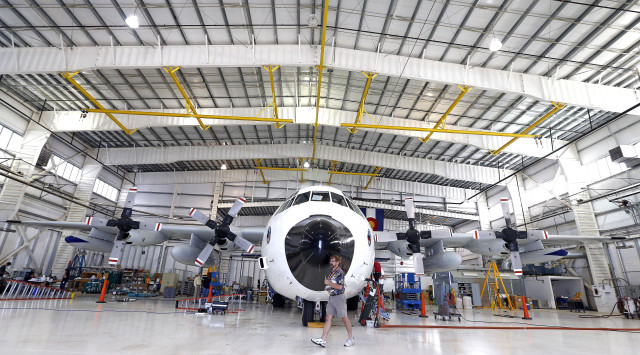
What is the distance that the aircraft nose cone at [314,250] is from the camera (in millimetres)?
6949

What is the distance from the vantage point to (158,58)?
14445 millimetres

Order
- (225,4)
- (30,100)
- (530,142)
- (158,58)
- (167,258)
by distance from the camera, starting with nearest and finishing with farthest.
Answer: (225,4) → (158,58) → (30,100) → (530,142) → (167,258)

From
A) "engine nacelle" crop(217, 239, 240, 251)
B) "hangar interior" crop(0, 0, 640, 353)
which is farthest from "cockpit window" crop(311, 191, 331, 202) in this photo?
"engine nacelle" crop(217, 239, 240, 251)

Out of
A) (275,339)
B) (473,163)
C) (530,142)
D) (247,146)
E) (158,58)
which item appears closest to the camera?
(275,339)

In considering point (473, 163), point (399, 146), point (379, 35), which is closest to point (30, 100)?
point (379, 35)

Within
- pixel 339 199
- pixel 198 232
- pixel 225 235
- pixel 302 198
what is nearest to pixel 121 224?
pixel 198 232

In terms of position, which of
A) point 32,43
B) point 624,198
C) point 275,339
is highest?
point 32,43

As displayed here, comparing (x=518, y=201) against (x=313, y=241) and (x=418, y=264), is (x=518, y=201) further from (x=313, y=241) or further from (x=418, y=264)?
(x=313, y=241)

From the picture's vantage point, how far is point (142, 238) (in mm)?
13188

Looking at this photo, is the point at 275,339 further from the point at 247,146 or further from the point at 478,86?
the point at 247,146

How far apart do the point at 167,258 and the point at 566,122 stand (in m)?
34.5

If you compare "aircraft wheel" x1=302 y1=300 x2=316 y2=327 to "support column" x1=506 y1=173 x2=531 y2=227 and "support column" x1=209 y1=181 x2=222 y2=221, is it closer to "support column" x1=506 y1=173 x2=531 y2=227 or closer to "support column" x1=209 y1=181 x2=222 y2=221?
"support column" x1=209 y1=181 x2=222 y2=221

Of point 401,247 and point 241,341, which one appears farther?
point 401,247

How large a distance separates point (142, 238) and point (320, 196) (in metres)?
8.84
